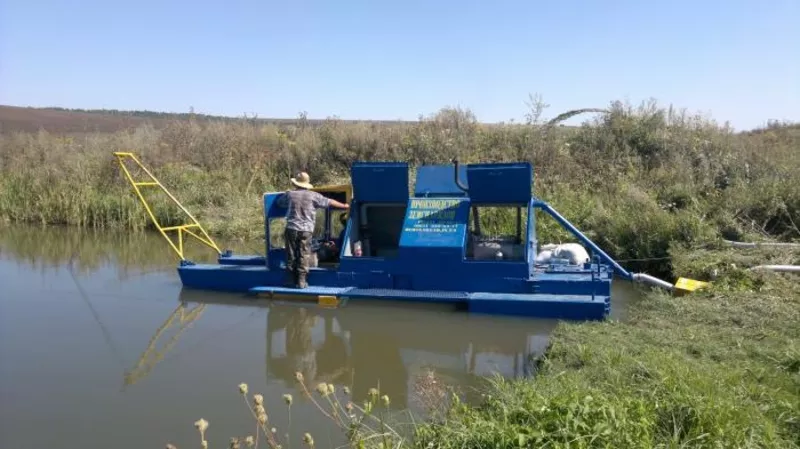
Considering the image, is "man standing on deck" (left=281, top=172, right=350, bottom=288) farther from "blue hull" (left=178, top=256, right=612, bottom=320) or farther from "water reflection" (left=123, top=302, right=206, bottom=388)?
"water reflection" (left=123, top=302, right=206, bottom=388)

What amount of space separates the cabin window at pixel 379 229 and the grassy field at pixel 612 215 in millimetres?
3419

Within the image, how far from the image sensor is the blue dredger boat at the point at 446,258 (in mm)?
7699

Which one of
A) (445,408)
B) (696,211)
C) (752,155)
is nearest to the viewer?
(445,408)

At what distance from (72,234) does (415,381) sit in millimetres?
13013

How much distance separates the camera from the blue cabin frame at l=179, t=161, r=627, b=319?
7.67 m

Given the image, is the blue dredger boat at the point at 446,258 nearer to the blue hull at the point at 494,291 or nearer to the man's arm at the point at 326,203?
the blue hull at the point at 494,291

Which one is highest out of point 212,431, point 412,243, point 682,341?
point 412,243

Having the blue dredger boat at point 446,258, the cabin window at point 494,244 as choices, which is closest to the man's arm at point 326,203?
the blue dredger boat at point 446,258

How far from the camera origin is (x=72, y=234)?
51.3ft

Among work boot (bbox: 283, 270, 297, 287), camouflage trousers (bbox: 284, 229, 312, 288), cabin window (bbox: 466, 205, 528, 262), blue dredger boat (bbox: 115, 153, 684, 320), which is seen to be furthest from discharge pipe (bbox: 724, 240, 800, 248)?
work boot (bbox: 283, 270, 297, 287)

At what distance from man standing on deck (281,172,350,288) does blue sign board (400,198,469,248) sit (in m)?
1.03

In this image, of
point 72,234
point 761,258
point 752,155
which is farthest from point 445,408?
point 72,234

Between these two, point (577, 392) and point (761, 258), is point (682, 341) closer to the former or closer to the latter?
point (577, 392)

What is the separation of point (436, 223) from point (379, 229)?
1463 millimetres
